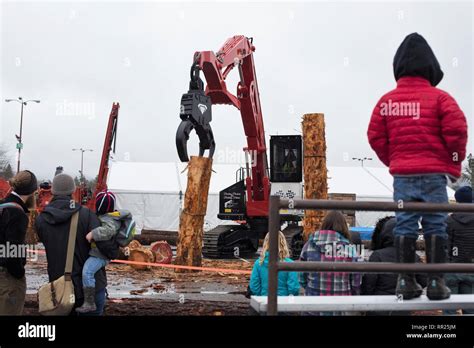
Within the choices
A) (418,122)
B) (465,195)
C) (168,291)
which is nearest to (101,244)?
(418,122)

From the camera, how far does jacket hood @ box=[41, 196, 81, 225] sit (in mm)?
4496

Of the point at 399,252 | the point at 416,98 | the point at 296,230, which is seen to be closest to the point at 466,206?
the point at 399,252

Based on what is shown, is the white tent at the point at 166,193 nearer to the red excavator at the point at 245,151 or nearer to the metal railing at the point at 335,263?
the red excavator at the point at 245,151

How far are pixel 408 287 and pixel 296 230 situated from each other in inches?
501

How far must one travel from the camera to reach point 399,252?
403 cm

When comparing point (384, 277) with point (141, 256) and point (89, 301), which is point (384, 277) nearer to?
point (89, 301)

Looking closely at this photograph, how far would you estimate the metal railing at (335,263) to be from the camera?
11.3ft

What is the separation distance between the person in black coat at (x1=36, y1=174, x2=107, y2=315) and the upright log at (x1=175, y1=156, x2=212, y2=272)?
7.69 m

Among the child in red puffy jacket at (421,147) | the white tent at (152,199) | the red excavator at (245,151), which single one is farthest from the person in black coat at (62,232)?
the white tent at (152,199)

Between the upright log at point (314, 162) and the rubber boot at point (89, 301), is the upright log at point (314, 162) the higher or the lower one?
the higher one

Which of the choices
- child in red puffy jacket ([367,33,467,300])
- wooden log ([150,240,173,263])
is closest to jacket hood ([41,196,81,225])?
child in red puffy jacket ([367,33,467,300])

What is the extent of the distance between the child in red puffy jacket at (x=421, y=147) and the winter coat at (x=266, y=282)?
956mm

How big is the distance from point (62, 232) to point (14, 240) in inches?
18.1
